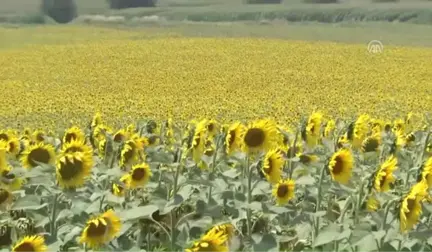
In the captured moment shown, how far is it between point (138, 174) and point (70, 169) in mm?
439

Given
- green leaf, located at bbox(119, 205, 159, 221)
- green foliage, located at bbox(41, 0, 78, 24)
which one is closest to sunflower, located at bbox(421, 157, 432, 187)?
green leaf, located at bbox(119, 205, 159, 221)

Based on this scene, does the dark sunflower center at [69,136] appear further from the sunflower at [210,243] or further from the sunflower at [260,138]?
the sunflower at [210,243]

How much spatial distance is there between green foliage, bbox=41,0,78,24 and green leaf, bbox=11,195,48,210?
77.5 meters

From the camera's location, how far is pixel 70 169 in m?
3.82

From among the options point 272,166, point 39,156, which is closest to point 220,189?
point 272,166

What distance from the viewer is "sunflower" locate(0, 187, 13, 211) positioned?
414 centimetres

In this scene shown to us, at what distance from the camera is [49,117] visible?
13547 millimetres

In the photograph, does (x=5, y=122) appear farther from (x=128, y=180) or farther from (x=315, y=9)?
(x=315, y=9)

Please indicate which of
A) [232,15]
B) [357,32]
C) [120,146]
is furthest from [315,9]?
[120,146]

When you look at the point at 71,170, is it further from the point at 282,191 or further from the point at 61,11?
the point at 61,11

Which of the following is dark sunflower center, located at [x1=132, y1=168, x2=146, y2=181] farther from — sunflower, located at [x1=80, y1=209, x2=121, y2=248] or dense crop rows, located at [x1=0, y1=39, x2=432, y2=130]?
dense crop rows, located at [x1=0, y1=39, x2=432, y2=130]

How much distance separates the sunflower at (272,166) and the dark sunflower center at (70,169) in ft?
2.83

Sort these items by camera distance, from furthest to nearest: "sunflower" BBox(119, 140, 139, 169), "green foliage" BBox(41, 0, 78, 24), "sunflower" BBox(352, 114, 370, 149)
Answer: "green foliage" BBox(41, 0, 78, 24) < "sunflower" BBox(352, 114, 370, 149) < "sunflower" BBox(119, 140, 139, 169)

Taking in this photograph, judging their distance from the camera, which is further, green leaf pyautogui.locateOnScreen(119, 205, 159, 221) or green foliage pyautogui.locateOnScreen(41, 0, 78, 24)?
green foliage pyautogui.locateOnScreen(41, 0, 78, 24)
